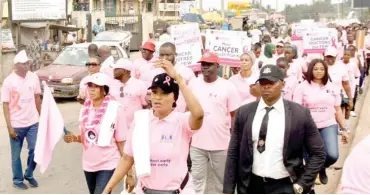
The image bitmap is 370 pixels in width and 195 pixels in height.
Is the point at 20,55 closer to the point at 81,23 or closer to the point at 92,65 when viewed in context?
the point at 92,65

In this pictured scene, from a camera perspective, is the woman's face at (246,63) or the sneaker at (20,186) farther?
the sneaker at (20,186)

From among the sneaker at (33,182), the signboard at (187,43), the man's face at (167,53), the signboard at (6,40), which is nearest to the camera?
the man's face at (167,53)

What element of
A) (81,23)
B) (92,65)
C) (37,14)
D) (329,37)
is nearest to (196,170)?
(92,65)

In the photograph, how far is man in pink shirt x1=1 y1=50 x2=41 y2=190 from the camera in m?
7.93

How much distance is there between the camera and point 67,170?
9062 mm

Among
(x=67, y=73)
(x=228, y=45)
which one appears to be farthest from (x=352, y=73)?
(x=67, y=73)

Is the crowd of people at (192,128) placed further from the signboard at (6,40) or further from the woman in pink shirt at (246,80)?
the signboard at (6,40)

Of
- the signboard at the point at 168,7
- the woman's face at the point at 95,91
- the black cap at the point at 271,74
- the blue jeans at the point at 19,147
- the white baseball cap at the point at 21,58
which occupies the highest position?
the signboard at the point at 168,7

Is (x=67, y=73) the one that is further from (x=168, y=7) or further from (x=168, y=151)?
(x=168, y=7)

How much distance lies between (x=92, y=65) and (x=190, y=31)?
7.55 feet

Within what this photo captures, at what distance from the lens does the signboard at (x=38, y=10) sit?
22.1 meters

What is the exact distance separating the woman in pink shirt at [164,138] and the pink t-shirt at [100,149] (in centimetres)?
132

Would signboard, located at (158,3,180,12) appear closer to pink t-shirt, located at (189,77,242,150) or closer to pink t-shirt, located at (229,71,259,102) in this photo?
pink t-shirt, located at (229,71,259,102)

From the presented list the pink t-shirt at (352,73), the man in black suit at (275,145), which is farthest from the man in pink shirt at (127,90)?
the pink t-shirt at (352,73)
